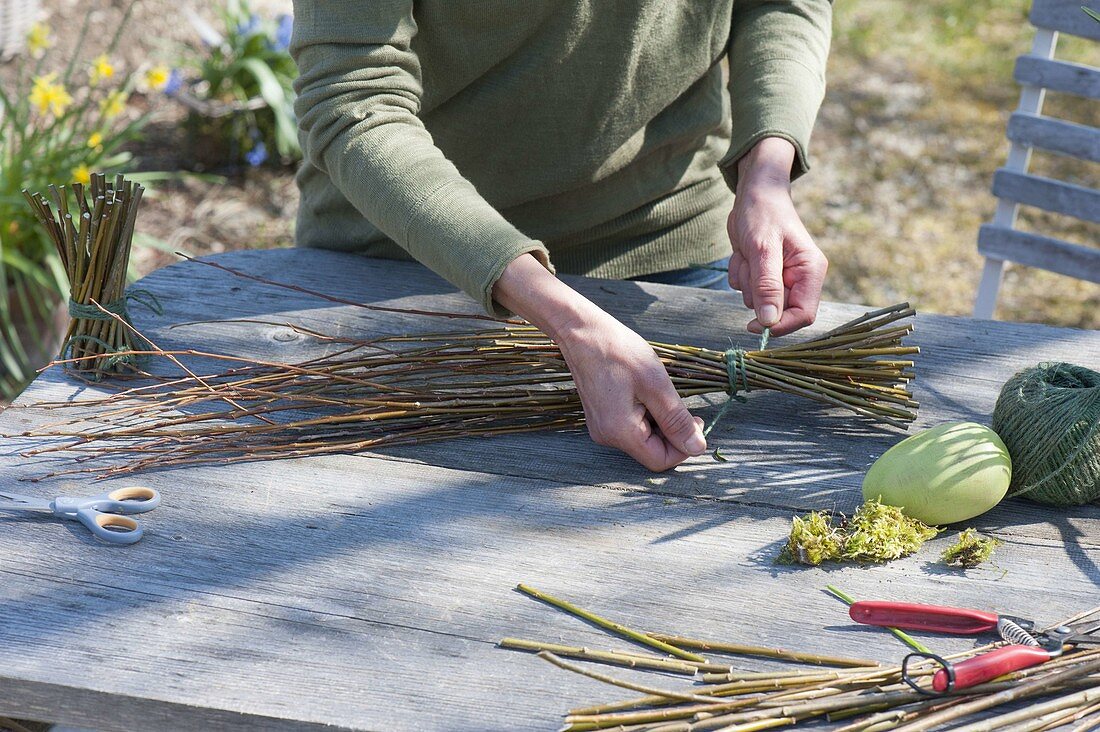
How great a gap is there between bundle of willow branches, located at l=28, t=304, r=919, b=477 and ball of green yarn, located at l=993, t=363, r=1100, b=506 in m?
0.16

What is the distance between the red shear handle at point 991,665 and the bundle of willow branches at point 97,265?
1.08 metres

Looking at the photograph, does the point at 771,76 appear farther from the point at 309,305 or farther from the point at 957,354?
the point at 309,305

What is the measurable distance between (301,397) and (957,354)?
3.24 ft

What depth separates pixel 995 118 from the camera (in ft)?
14.6

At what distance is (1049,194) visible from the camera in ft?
7.86

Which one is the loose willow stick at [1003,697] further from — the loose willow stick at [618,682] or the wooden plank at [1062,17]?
the wooden plank at [1062,17]

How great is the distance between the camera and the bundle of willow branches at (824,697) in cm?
93

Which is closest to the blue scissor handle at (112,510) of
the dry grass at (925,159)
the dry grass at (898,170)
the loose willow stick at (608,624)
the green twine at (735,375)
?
the loose willow stick at (608,624)

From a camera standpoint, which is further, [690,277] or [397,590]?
[690,277]

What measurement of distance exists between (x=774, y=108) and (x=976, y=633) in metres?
0.99

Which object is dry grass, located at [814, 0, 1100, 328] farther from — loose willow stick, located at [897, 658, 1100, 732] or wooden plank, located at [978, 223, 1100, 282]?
loose willow stick, located at [897, 658, 1100, 732]

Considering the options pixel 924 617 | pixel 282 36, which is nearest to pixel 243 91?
pixel 282 36

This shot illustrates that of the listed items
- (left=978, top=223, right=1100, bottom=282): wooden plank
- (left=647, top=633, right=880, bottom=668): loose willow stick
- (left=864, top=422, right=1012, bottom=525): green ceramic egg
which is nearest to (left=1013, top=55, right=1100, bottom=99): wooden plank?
(left=978, top=223, right=1100, bottom=282): wooden plank

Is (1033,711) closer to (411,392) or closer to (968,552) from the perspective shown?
(968,552)
